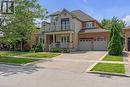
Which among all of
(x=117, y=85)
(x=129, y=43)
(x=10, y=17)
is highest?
(x=10, y=17)

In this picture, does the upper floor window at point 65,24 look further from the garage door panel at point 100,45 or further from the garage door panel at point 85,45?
the garage door panel at point 100,45

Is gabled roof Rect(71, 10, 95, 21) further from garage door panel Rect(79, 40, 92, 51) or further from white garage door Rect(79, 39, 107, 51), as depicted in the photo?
white garage door Rect(79, 39, 107, 51)

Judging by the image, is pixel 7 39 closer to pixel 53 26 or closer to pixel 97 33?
pixel 53 26

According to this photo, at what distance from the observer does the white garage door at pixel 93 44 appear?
33562 mm

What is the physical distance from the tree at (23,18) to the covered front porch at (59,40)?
11096 mm

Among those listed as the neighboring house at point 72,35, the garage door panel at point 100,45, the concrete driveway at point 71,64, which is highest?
the neighboring house at point 72,35

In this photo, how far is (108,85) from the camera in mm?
9438

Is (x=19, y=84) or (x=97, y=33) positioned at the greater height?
(x=97, y=33)

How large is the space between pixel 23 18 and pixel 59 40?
1605 centimetres

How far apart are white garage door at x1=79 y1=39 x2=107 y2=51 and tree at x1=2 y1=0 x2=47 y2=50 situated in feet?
46.4

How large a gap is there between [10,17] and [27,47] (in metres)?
17.7

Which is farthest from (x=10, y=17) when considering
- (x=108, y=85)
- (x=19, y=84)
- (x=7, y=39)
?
(x=108, y=85)

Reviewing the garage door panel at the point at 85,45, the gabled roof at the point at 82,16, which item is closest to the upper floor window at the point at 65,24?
the garage door panel at the point at 85,45

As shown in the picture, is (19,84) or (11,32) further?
(11,32)
